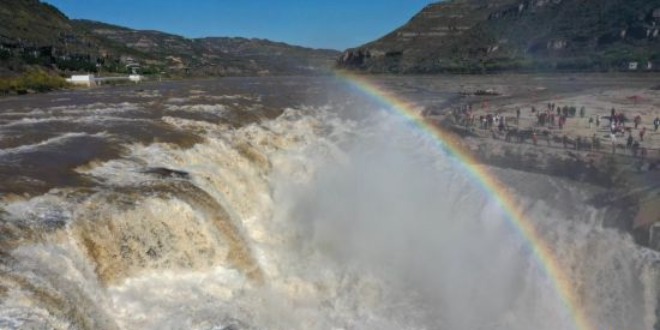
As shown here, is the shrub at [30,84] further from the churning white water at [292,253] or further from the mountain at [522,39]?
the mountain at [522,39]

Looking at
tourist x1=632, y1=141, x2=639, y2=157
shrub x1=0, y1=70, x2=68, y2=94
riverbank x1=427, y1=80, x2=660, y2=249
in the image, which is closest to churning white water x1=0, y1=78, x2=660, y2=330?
riverbank x1=427, y1=80, x2=660, y2=249

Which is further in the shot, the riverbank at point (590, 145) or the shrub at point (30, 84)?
the shrub at point (30, 84)

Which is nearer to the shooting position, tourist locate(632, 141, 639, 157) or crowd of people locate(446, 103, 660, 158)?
tourist locate(632, 141, 639, 157)

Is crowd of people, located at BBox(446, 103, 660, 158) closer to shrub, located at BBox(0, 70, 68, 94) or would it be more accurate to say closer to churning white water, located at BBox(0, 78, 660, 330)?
churning white water, located at BBox(0, 78, 660, 330)

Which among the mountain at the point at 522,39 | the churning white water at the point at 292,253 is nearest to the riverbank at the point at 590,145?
the churning white water at the point at 292,253

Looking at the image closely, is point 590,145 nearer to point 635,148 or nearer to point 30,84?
point 635,148

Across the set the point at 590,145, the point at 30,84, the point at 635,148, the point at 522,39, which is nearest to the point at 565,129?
the point at 590,145

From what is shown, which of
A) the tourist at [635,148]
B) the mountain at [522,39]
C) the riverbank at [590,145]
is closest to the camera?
the riverbank at [590,145]
